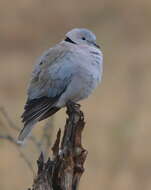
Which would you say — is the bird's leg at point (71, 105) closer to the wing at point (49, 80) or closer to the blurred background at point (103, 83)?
the wing at point (49, 80)

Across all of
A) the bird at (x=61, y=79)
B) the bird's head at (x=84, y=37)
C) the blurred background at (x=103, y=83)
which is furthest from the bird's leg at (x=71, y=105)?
the blurred background at (x=103, y=83)

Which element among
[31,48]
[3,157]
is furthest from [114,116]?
[31,48]

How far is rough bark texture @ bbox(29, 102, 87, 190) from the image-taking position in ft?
18.3

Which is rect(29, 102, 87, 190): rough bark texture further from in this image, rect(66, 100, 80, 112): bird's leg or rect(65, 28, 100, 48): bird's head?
rect(65, 28, 100, 48): bird's head

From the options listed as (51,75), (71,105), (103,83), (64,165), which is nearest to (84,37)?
(51,75)

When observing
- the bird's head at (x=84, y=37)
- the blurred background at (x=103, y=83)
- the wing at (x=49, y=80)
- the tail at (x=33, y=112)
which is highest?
the bird's head at (x=84, y=37)

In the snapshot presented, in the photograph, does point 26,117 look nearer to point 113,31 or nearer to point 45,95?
point 45,95

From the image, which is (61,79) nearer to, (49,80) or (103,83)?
(49,80)

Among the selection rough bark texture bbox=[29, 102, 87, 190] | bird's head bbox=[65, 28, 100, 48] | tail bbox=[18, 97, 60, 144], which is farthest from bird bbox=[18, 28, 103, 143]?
rough bark texture bbox=[29, 102, 87, 190]

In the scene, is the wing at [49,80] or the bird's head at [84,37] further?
the bird's head at [84,37]

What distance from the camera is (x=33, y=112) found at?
21.4 ft

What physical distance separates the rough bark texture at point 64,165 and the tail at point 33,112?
61 cm

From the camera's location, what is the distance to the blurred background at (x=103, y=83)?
10.2m

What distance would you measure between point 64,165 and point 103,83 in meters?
7.41
